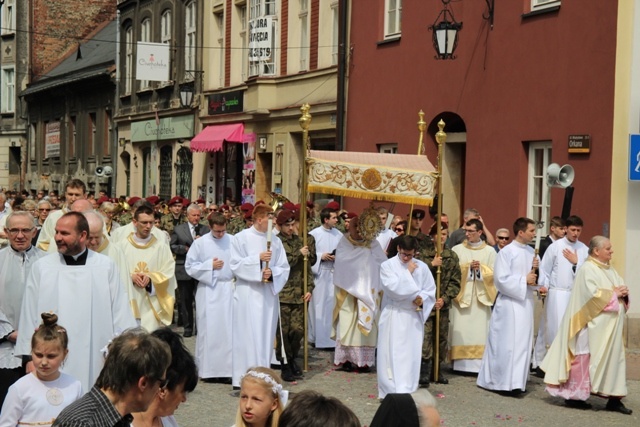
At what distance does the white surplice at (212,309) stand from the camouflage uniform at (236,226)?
5.23 meters

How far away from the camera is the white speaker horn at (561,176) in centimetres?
1548

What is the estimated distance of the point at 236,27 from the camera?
31125 millimetres

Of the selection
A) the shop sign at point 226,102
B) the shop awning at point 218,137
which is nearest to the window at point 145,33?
the shop awning at point 218,137

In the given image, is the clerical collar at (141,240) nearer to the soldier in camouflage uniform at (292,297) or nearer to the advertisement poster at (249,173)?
the soldier in camouflage uniform at (292,297)

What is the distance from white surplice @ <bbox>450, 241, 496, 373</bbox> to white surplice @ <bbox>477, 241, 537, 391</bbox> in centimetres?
95

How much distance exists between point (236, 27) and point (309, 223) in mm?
14666

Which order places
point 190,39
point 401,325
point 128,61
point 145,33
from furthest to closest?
point 128,61
point 145,33
point 190,39
point 401,325

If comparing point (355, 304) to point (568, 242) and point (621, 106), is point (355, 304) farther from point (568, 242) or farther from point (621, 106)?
point (621, 106)

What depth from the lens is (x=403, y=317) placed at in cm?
1194

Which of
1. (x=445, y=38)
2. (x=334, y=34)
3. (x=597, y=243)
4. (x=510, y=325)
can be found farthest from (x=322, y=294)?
(x=334, y=34)

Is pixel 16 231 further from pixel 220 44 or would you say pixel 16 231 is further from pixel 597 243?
pixel 220 44

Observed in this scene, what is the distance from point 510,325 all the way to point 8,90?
47.6 meters

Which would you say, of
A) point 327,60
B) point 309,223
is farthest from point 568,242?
point 327,60

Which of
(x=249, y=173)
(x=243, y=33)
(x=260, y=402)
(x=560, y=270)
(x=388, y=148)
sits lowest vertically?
(x=560, y=270)
